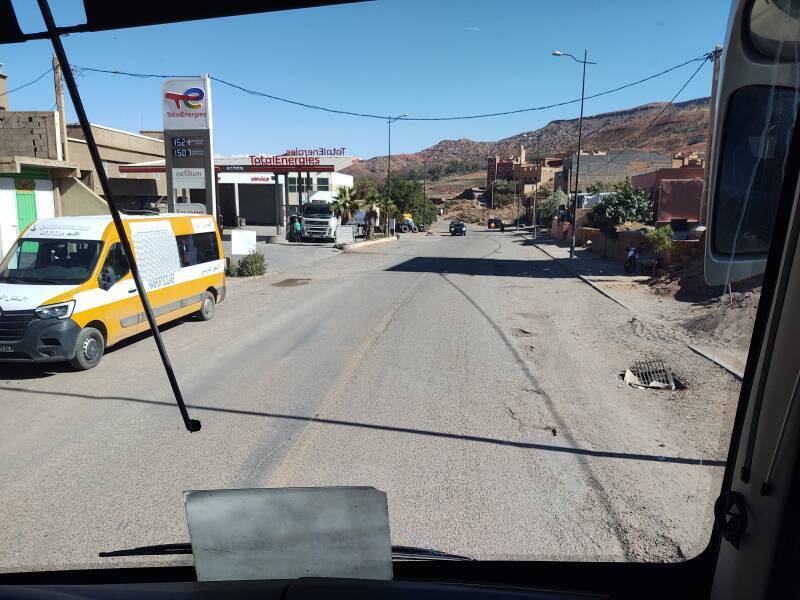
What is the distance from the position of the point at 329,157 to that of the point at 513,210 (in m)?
71.1

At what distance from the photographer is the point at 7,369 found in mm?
9164

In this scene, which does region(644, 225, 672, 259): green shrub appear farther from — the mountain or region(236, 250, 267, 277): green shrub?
the mountain

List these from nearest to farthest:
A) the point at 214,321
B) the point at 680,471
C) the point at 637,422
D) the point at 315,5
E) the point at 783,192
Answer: the point at 783,192 → the point at 315,5 → the point at 680,471 → the point at 637,422 → the point at 214,321

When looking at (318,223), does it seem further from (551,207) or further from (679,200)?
(551,207)

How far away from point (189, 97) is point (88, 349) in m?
→ 16.4

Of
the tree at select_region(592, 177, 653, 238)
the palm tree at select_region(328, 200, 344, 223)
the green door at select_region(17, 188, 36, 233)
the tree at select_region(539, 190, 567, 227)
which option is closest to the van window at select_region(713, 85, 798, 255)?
the green door at select_region(17, 188, 36, 233)

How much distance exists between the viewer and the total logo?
22812 millimetres

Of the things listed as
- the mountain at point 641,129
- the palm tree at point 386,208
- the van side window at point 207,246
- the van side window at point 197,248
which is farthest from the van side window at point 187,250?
the mountain at point 641,129

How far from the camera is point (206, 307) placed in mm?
12844

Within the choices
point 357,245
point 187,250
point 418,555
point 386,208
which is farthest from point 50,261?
point 386,208

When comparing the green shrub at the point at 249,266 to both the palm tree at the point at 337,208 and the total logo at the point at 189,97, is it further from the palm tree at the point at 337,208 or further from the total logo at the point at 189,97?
the palm tree at the point at 337,208

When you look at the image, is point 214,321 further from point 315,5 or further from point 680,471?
point 315,5

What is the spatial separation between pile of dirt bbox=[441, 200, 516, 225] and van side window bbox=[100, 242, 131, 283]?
97.0m

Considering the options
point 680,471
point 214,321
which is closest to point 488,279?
point 214,321
